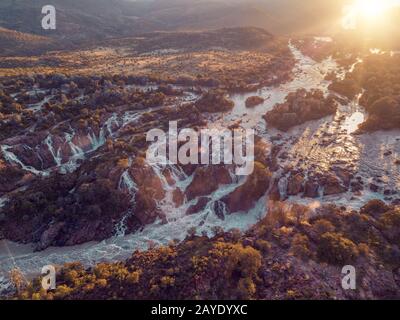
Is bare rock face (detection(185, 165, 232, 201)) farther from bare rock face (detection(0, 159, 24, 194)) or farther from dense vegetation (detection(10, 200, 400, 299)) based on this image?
bare rock face (detection(0, 159, 24, 194))

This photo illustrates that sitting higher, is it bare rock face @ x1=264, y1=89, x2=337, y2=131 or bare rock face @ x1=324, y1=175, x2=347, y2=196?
bare rock face @ x1=264, y1=89, x2=337, y2=131

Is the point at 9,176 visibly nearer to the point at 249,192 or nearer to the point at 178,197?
the point at 178,197

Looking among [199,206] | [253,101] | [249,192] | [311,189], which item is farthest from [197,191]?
[253,101]

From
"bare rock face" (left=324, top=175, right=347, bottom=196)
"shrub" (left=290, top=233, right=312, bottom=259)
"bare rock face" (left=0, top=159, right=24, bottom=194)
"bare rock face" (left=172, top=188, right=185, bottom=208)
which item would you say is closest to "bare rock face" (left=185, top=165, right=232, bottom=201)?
"bare rock face" (left=172, top=188, right=185, bottom=208)

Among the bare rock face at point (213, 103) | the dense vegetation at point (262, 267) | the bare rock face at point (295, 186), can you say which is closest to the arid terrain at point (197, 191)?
the dense vegetation at point (262, 267)

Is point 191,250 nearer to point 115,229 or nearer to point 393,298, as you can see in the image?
point 115,229

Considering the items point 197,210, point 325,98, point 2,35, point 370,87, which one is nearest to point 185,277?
point 197,210
